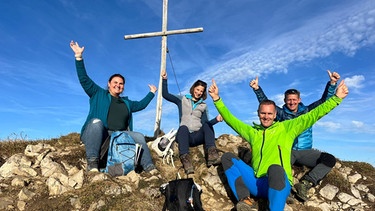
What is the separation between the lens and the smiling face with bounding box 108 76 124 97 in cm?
884

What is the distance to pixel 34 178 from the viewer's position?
324 inches

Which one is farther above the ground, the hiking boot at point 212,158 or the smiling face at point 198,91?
the smiling face at point 198,91

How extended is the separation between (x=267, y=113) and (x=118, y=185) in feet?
13.2

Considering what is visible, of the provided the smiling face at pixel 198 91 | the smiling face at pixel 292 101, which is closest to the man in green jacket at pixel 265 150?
the smiling face at pixel 292 101

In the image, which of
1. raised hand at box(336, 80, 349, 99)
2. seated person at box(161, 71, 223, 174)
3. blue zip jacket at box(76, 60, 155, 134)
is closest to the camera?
raised hand at box(336, 80, 349, 99)

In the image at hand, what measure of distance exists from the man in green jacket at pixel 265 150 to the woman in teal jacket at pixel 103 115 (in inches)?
104

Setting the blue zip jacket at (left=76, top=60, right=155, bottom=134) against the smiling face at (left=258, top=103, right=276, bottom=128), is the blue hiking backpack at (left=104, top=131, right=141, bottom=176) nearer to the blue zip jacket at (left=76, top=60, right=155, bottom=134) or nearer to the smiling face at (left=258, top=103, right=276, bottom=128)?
the blue zip jacket at (left=76, top=60, right=155, bottom=134)

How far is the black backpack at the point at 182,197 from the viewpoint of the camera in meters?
6.46

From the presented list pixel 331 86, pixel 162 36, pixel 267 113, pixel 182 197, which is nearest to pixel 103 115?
pixel 182 197

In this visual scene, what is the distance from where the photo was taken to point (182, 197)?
6.51 metres

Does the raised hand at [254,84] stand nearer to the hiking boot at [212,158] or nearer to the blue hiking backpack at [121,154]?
the hiking boot at [212,158]

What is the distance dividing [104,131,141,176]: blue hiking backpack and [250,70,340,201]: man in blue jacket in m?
4.15

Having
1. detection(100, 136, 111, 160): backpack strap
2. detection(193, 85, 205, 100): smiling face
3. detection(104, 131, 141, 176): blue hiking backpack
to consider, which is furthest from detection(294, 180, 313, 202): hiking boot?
detection(100, 136, 111, 160): backpack strap

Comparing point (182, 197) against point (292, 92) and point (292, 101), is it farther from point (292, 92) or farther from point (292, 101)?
point (292, 92)
